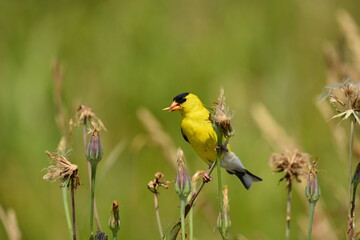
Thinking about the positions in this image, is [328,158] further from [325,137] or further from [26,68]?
[26,68]

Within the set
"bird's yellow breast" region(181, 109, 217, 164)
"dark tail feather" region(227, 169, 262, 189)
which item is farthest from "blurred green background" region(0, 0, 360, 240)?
"bird's yellow breast" region(181, 109, 217, 164)

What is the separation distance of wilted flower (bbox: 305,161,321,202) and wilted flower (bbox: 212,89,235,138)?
0.19 m

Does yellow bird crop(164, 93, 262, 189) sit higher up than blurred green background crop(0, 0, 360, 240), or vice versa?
blurred green background crop(0, 0, 360, 240)

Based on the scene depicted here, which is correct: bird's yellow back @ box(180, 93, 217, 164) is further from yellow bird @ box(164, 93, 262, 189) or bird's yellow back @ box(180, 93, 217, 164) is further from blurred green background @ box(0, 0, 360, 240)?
blurred green background @ box(0, 0, 360, 240)

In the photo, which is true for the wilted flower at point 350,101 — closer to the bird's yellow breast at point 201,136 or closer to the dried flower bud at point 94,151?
the dried flower bud at point 94,151

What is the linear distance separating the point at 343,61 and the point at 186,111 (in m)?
0.58

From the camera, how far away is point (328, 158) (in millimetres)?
3363

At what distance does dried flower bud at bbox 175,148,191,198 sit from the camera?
117cm

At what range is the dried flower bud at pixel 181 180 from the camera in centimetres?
117

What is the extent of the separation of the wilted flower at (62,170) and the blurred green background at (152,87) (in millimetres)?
1290

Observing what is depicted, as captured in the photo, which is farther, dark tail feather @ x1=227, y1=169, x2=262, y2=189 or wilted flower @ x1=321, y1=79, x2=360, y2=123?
dark tail feather @ x1=227, y1=169, x2=262, y2=189

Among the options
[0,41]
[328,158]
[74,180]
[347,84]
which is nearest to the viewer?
[74,180]

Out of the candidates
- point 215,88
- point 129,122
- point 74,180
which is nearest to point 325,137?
point 215,88

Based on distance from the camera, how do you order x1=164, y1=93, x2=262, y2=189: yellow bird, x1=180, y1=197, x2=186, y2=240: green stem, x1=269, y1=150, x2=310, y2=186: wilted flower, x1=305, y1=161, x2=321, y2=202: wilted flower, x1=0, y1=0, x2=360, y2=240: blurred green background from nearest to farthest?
x1=180, y1=197, x2=186, y2=240: green stem
x1=305, y1=161, x2=321, y2=202: wilted flower
x1=269, y1=150, x2=310, y2=186: wilted flower
x1=164, y1=93, x2=262, y2=189: yellow bird
x1=0, y1=0, x2=360, y2=240: blurred green background
